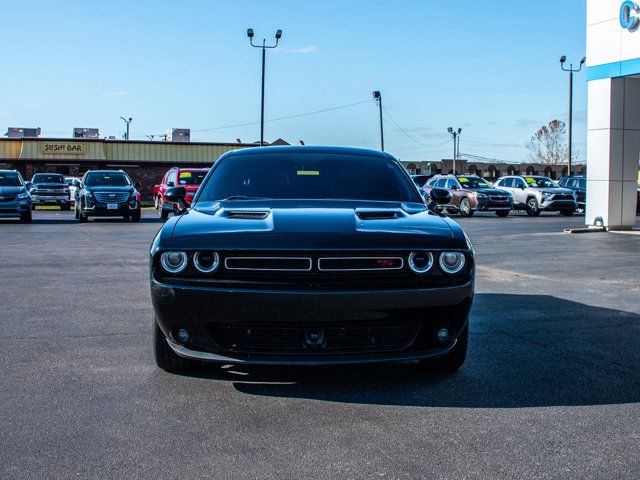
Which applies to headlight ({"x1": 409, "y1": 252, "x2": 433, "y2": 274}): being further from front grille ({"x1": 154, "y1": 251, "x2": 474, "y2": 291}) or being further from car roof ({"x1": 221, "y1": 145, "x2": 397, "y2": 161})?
car roof ({"x1": 221, "y1": 145, "x2": 397, "y2": 161})

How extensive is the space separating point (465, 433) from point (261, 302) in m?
1.27

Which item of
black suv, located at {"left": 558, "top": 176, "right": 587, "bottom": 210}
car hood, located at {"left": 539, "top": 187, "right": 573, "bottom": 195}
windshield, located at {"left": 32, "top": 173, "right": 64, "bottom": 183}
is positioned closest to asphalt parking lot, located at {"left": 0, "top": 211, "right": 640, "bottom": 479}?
car hood, located at {"left": 539, "top": 187, "right": 573, "bottom": 195}

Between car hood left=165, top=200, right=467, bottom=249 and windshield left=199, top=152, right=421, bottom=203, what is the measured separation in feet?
2.07

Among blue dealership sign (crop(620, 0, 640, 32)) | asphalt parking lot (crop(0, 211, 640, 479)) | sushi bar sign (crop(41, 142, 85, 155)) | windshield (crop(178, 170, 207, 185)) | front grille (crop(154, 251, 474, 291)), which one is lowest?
asphalt parking lot (crop(0, 211, 640, 479))

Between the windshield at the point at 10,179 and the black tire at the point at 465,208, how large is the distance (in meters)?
16.1

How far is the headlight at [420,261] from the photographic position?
175 inches

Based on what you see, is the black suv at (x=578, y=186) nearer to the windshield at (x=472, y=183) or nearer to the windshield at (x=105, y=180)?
the windshield at (x=472, y=183)

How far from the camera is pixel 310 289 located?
4301mm

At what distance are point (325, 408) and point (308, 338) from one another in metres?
0.40

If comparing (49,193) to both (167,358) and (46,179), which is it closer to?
(46,179)

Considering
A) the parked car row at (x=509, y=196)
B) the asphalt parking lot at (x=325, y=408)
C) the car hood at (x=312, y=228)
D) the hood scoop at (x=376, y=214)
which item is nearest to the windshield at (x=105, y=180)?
the parked car row at (x=509, y=196)

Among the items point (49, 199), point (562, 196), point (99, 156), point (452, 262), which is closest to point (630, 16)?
point (562, 196)

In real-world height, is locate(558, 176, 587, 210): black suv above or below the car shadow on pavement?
above

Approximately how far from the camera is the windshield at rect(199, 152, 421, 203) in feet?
19.3
